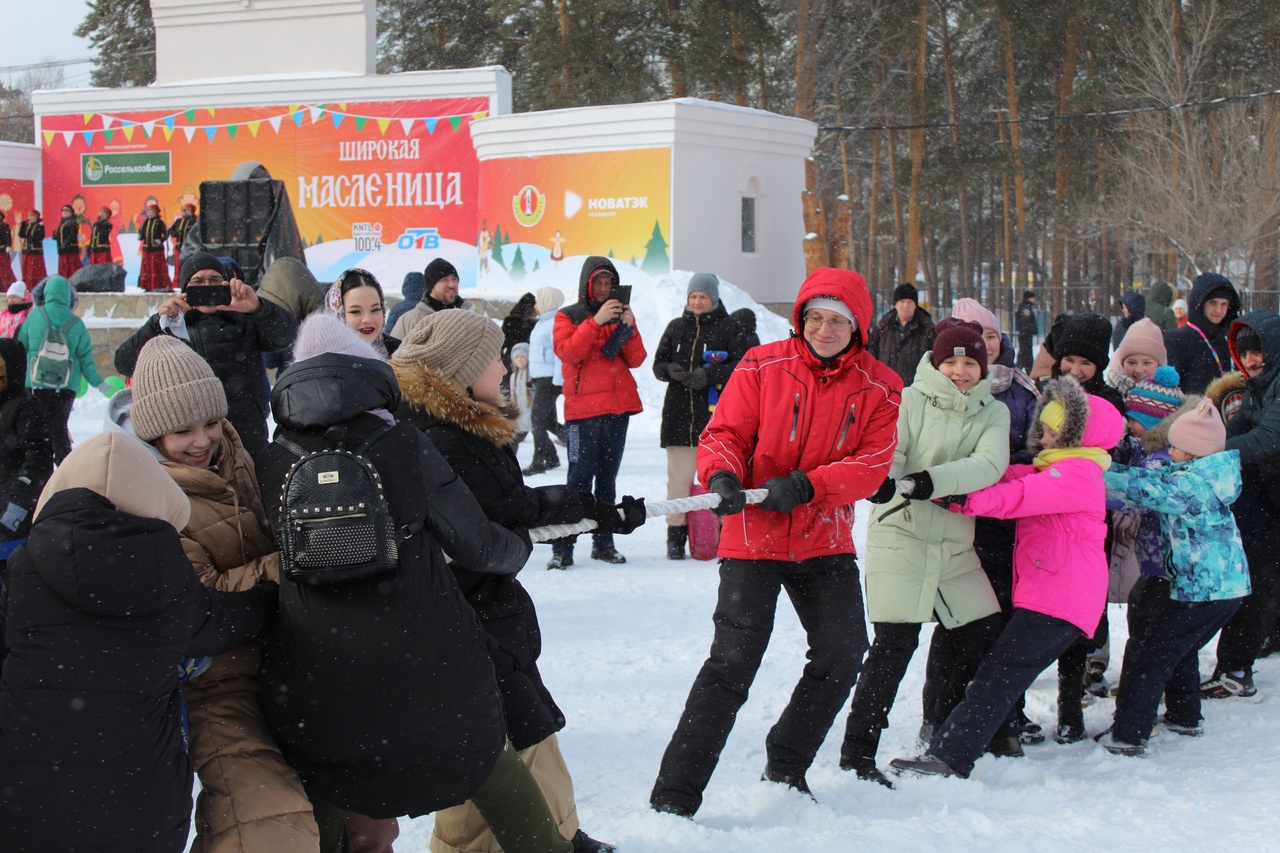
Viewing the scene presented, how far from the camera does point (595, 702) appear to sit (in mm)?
4582

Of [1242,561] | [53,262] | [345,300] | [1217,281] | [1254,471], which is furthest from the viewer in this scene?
[53,262]

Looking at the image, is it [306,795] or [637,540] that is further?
[637,540]

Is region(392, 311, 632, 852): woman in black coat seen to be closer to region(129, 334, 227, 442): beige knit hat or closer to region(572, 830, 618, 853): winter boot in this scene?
region(572, 830, 618, 853): winter boot

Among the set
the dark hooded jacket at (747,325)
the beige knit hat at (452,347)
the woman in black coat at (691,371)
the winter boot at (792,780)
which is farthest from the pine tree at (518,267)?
Answer: the beige knit hat at (452,347)

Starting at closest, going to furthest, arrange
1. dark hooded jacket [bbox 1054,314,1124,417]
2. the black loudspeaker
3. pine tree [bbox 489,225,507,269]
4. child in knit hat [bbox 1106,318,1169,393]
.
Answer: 1. dark hooded jacket [bbox 1054,314,1124,417]
2. child in knit hat [bbox 1106,318,1169,393]
3. the black loudspeaker
4. pine tree [bbox 489,225,507,269]

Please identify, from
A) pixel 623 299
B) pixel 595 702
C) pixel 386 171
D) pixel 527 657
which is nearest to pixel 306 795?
pixel 527 657

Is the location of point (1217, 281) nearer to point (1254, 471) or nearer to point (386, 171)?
point (1254, 471)

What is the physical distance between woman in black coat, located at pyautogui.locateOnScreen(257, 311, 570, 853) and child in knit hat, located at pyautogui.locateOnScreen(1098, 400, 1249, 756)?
2717mm

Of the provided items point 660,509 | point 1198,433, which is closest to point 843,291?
point 660,509

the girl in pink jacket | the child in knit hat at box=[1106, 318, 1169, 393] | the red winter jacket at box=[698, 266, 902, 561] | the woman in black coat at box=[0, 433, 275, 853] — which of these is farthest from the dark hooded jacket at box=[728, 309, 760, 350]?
the woman in black coat at box=[0, 433, 275, 853]

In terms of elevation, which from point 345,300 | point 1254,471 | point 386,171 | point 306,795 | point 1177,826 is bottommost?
point 1177,826

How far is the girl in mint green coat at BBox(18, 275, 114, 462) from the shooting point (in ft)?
26.5

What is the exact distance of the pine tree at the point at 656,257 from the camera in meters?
18.6

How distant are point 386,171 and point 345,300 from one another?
1796 cm
